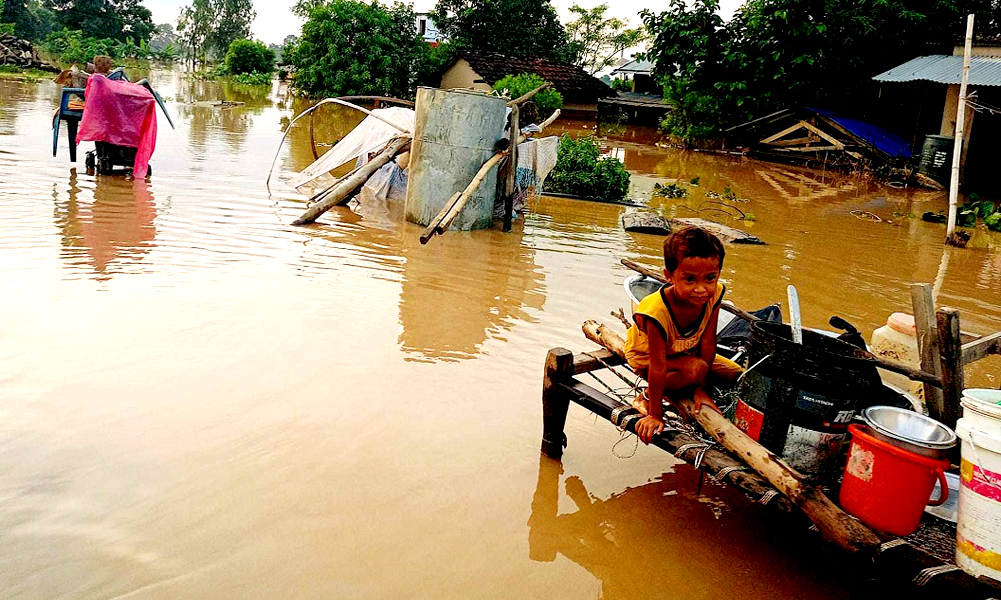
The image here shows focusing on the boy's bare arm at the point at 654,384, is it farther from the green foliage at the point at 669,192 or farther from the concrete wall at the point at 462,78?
the concrete wall at the point at 462,78

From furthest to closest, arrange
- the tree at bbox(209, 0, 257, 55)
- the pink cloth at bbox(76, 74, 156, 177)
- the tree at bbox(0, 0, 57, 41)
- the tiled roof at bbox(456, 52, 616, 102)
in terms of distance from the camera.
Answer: the tree at bbox(209, 0, 257, 55)
the tree at bbox(0, 0, 57, 41)
the tiled roof at bbox(456, 52, 616, 102)
the pink cloth at bbox(76, 74, 156, 177)

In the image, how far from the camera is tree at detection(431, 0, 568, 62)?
4270 cm

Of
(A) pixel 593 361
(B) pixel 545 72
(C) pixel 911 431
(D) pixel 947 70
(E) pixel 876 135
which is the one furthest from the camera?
(B) pixel 545 72

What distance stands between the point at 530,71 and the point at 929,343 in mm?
30619

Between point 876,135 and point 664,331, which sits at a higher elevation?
point 876,135

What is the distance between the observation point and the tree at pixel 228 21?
60688 millimetres

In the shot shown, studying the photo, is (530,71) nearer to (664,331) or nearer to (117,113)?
(117,113)

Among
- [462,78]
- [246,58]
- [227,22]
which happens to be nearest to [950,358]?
[462,78]

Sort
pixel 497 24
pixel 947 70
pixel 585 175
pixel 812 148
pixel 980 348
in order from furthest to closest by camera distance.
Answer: pixel 497 24 < pixel 812 148 < pixel 947 70 < pixel 585 175 < pixel 980 348

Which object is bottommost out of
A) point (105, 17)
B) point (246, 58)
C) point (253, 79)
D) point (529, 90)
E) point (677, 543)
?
point (677, 543)

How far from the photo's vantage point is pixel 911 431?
9.82 ft

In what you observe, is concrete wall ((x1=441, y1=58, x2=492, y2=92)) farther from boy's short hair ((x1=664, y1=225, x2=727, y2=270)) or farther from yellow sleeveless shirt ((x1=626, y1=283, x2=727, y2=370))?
boy's short hair ((x1=664, y1=225, x2=727, y2=270))

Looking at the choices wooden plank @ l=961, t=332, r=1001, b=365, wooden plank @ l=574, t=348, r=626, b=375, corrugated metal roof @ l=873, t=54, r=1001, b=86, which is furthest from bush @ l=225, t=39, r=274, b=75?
wooden plank @ l=961, t=332, r=1001, b=365

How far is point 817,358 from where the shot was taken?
301 cm
